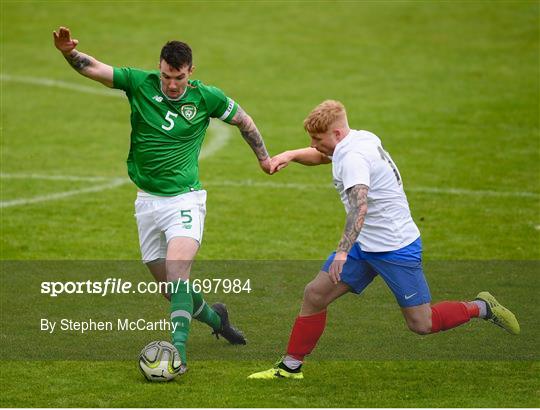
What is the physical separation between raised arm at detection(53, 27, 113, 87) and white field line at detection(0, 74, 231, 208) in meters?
6.89

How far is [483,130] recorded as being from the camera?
866 inches

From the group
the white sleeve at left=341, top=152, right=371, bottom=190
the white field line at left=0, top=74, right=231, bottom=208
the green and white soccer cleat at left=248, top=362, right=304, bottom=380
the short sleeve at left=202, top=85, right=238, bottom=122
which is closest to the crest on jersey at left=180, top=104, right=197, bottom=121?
the short sleeve at left=202, top=85, right=238, bottom=122

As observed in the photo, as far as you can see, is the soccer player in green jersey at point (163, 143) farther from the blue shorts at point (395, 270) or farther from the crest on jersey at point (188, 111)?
the blue shorts at point (395, 270)

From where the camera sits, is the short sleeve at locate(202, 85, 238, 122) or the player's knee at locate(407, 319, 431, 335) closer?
the player's knee at locate(407, 319, 431, 335)

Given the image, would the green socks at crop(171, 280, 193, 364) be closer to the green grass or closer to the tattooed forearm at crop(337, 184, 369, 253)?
the green grass

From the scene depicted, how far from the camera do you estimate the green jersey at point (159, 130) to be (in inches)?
397

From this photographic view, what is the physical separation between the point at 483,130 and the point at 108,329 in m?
12.4

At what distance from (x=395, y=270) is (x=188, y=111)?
2299 millimetres

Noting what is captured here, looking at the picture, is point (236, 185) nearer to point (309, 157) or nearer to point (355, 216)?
point (309, 157)

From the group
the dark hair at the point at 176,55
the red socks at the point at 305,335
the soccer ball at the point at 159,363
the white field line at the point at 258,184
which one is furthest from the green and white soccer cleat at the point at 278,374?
the white field line at the point at 258,184

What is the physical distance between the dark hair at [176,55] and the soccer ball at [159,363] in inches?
91.4

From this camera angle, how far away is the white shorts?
9.92 m

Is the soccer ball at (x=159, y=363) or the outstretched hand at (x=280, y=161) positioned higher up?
the outstretched hand at (x=280, y=161)

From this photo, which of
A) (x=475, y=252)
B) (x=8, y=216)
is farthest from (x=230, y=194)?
(x=475, y=252)
